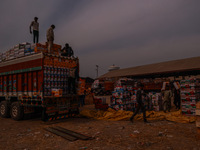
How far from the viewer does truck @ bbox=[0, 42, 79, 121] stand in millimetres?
7531

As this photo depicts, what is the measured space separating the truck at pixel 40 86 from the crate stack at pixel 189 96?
609 centimetres

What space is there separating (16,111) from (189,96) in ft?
31.3

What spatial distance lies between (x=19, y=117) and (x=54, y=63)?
3385 millimetres

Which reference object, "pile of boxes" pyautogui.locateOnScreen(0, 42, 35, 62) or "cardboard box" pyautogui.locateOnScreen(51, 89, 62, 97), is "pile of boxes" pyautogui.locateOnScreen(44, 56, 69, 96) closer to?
"cardboard box" pyautogui.locateOnScreen(51, 89, 62, 97)

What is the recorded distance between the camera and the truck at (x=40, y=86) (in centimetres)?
753

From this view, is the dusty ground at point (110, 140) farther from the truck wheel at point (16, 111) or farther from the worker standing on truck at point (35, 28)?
the worker standing on truck at point (35, 28)

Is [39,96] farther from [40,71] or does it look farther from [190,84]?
[190,84]

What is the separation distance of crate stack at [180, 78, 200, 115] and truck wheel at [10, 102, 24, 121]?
8.89 meters

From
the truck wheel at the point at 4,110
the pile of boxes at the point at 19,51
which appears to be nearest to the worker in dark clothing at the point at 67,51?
the pile of boxes at the point at 19,51

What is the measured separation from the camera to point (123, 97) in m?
9.61

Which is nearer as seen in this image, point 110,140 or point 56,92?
point 110,140

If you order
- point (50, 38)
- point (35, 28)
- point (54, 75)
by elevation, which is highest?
point (35, 28)

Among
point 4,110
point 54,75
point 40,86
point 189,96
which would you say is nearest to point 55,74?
point 54,75

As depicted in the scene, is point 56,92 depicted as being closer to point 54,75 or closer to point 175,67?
point 54,75
